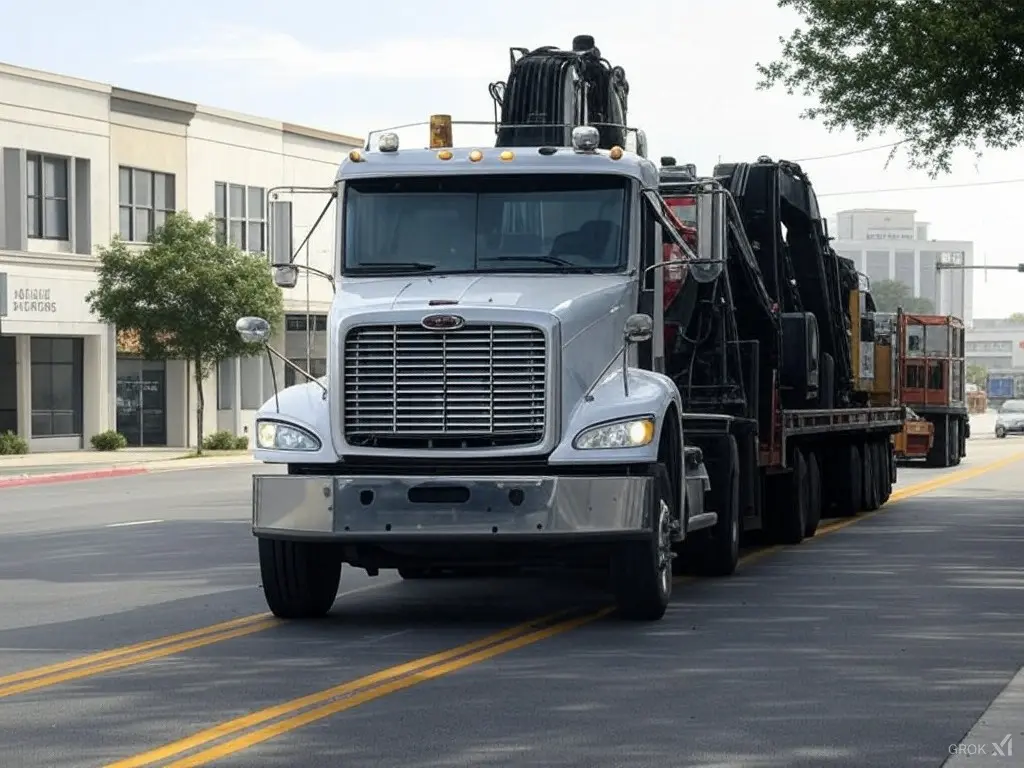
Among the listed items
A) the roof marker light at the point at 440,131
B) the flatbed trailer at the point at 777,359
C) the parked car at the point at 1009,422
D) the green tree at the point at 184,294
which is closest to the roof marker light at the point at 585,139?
the flatbed trailer at the point at 777,359

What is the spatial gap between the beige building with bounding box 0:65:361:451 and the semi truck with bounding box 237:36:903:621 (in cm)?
3289

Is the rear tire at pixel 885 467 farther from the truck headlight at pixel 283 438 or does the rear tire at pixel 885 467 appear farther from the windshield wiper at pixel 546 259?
the truck headlight at pixel 283 438

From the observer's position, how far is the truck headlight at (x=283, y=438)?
12797 mm

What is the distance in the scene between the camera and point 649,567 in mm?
12812

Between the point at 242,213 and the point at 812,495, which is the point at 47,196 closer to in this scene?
the point at 242,213

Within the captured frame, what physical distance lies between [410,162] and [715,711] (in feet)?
18.2

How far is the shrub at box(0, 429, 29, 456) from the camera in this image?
47844mm

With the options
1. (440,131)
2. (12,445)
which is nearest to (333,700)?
(440,131)

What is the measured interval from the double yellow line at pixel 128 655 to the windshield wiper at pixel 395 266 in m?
2.41

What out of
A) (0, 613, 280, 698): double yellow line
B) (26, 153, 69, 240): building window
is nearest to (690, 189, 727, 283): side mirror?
(0, 613, 280, 698): double yellow line

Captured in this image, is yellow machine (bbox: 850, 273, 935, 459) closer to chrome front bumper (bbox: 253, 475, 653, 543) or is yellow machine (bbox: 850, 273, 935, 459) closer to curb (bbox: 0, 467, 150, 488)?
chrome front bumper (bbox: 253, 475, 653, 543)

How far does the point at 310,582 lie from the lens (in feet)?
43.2

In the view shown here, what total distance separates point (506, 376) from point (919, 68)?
613 inches

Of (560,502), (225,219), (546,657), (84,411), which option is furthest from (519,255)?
(225,219)
